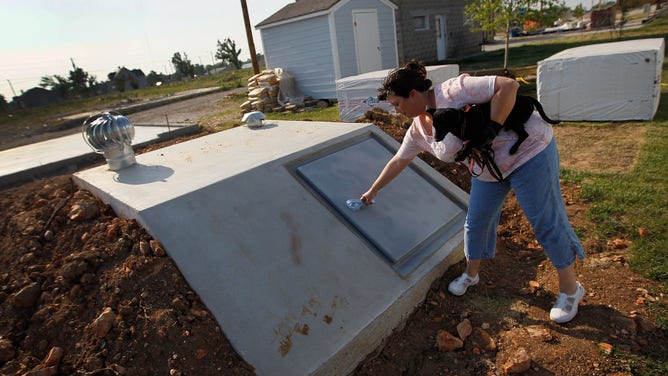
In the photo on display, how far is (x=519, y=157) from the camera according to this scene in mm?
2135

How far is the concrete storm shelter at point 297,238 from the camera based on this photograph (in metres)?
2.14

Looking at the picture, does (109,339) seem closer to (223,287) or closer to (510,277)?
(223,287)

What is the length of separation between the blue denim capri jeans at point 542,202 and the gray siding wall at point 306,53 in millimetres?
10602

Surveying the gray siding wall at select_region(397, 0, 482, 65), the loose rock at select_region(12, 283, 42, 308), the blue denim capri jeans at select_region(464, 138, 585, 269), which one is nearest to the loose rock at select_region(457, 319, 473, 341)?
the blue denim capri jeans at select_region(464, 138, 585, 269)

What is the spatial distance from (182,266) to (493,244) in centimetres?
200

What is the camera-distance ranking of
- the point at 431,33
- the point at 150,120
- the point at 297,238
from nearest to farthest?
1. the point at 297,238
2. the point at 150,120
3. the point at 431,33

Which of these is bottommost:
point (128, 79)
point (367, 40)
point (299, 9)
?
point (367, 40)

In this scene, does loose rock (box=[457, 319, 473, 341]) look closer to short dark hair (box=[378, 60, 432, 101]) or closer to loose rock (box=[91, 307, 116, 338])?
short dark hair (box=[378, 60, 432, 101])

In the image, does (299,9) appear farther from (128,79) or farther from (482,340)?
(128,79)

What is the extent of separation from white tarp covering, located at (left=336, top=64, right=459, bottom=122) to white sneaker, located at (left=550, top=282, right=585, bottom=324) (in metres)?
5.38

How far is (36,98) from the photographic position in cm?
2683

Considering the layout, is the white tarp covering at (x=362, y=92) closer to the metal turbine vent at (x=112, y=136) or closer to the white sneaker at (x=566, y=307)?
the metal turbine vent at (x=112, y=136)

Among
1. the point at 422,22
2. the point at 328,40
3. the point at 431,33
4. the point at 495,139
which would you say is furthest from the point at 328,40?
the point at 495,139

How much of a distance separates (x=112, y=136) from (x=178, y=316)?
1859 millimetres
